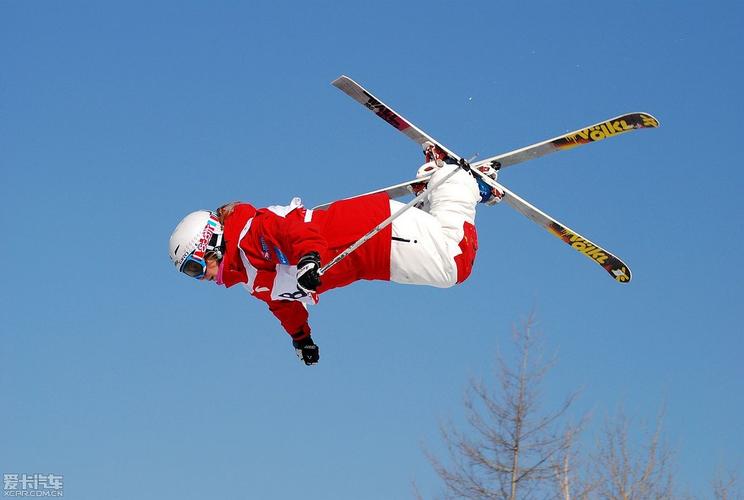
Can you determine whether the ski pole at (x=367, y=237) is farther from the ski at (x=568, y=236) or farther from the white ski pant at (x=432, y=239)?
the ski at (x=568, y=236)

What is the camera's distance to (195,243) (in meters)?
8.65

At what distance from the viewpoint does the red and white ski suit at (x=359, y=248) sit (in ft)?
28.3

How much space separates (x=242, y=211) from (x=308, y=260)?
1.11m

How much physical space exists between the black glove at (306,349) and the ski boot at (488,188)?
200cm

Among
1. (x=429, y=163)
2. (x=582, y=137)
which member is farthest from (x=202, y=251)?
(x=582, y=137)

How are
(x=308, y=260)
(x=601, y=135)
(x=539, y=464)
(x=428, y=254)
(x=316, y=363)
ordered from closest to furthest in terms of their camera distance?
1. (x=308, y=260)
2. (x=428, y=254)
3. (x=316, y=363)
4. (x=601, y=135)
5. (x=539, y=464)

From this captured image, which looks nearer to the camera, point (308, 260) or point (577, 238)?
point (308, 260)

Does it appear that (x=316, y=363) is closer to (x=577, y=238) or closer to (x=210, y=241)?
(x=210, y=241)

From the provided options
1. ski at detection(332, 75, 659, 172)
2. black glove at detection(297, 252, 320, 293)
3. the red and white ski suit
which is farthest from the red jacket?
ski at detection(332, 75, 659, 172)

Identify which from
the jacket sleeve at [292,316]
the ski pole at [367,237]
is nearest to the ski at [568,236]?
the jacket sleeve at [292,316]

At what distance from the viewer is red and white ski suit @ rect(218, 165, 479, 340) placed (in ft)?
28.3

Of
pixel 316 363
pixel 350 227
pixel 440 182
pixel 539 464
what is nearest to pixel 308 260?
pixel 350 227

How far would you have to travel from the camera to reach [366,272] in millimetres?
8805

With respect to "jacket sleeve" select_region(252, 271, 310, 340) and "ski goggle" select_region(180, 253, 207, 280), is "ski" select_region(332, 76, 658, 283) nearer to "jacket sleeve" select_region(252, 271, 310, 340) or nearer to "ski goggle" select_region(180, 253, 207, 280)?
"jacket sleeve" select_region(252, 271, 310, 340)
